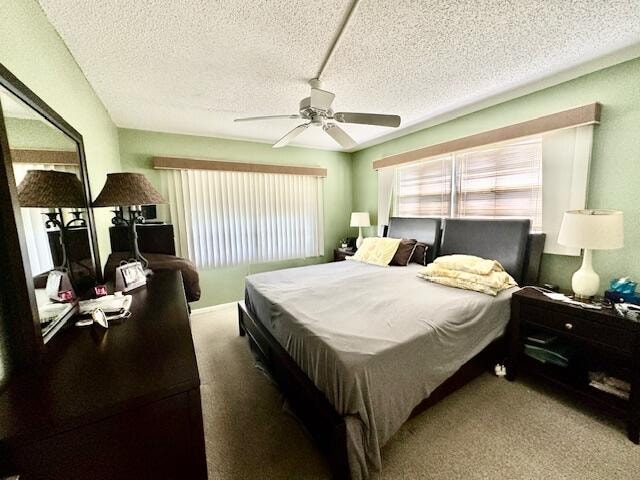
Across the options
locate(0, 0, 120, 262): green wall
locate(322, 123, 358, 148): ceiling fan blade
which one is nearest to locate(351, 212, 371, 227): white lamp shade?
locate(322, 123, 358, 148): ceiling fan blade

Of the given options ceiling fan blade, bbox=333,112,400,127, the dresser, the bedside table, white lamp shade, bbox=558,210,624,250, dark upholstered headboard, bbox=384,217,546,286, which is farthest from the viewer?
dark upholstered headboard, bbox=384,217,546,286

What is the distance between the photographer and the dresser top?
609 millimetres

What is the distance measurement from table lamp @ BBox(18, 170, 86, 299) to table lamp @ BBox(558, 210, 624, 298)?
9.42ft

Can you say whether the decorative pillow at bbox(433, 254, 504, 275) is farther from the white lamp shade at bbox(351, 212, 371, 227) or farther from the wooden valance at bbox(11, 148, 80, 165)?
the wooden valance at bbox(11, 148, 80, 165)

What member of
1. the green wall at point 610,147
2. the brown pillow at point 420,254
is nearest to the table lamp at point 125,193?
the brown pillow at point 420,254

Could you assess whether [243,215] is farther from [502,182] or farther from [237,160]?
[502,182]

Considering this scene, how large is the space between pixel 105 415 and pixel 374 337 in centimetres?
115

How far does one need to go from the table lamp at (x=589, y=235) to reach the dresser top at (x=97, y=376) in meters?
2.38

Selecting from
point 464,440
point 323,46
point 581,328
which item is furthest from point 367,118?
point 464,440

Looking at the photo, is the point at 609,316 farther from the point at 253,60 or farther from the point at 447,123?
the point at 253,60

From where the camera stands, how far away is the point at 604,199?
204cm

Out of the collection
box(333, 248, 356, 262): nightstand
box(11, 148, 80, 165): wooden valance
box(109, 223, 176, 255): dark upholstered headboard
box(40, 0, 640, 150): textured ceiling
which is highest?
box(40, 0, 640, 150): textured ceiling

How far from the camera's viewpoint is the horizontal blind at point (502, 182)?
2441 millimetres

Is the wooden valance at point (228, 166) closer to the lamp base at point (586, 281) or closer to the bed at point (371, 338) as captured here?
the bed at point (371, 338)
